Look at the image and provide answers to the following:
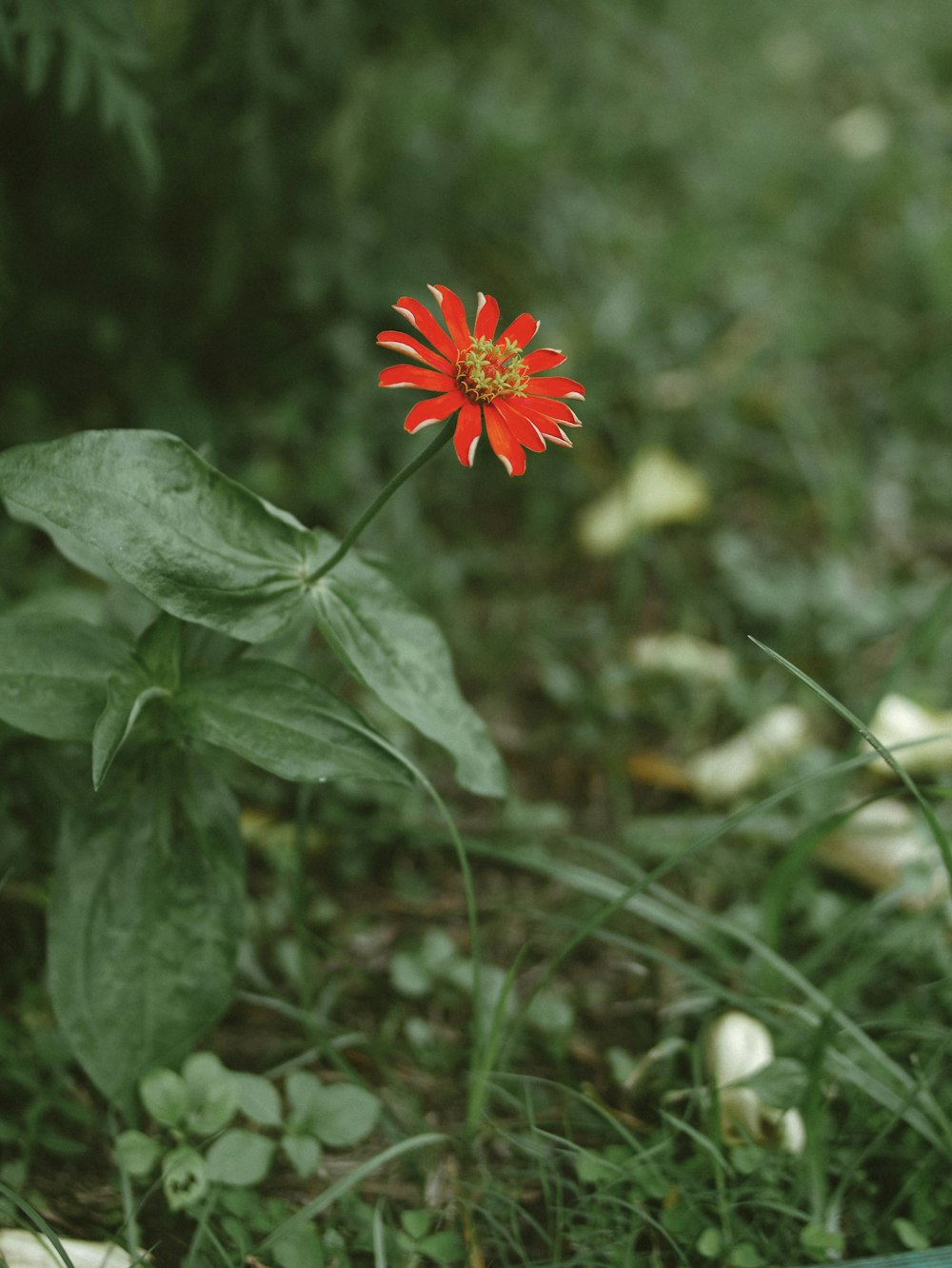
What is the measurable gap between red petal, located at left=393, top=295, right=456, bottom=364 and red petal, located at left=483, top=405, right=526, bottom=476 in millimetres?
72

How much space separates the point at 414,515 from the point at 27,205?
888mm

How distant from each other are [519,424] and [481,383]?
0.06m

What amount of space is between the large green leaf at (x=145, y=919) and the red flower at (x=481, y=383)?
54 cm

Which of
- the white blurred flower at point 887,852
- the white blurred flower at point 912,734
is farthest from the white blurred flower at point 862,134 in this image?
the white blurred flower at point 887,852

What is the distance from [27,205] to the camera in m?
1.85

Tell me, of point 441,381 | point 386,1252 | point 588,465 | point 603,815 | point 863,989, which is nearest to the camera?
point 441,381

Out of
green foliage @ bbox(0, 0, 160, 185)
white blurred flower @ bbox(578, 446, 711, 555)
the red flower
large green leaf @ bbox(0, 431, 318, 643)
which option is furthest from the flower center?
white blurred flower @ bbox(578, 446, 711, 555)

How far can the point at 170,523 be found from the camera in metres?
1.10

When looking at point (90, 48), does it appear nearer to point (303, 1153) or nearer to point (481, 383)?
point (481, 383)

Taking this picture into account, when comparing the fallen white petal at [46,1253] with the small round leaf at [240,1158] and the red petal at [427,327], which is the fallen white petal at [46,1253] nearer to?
the small round leaf at [240,1158]

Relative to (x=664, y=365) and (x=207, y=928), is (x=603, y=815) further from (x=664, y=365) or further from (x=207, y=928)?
(x=664, y=365)

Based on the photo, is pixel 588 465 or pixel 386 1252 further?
pixel 588 465

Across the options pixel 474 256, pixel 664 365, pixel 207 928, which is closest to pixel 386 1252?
pixel 207 928

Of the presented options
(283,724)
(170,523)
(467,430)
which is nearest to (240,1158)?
(283,724)
